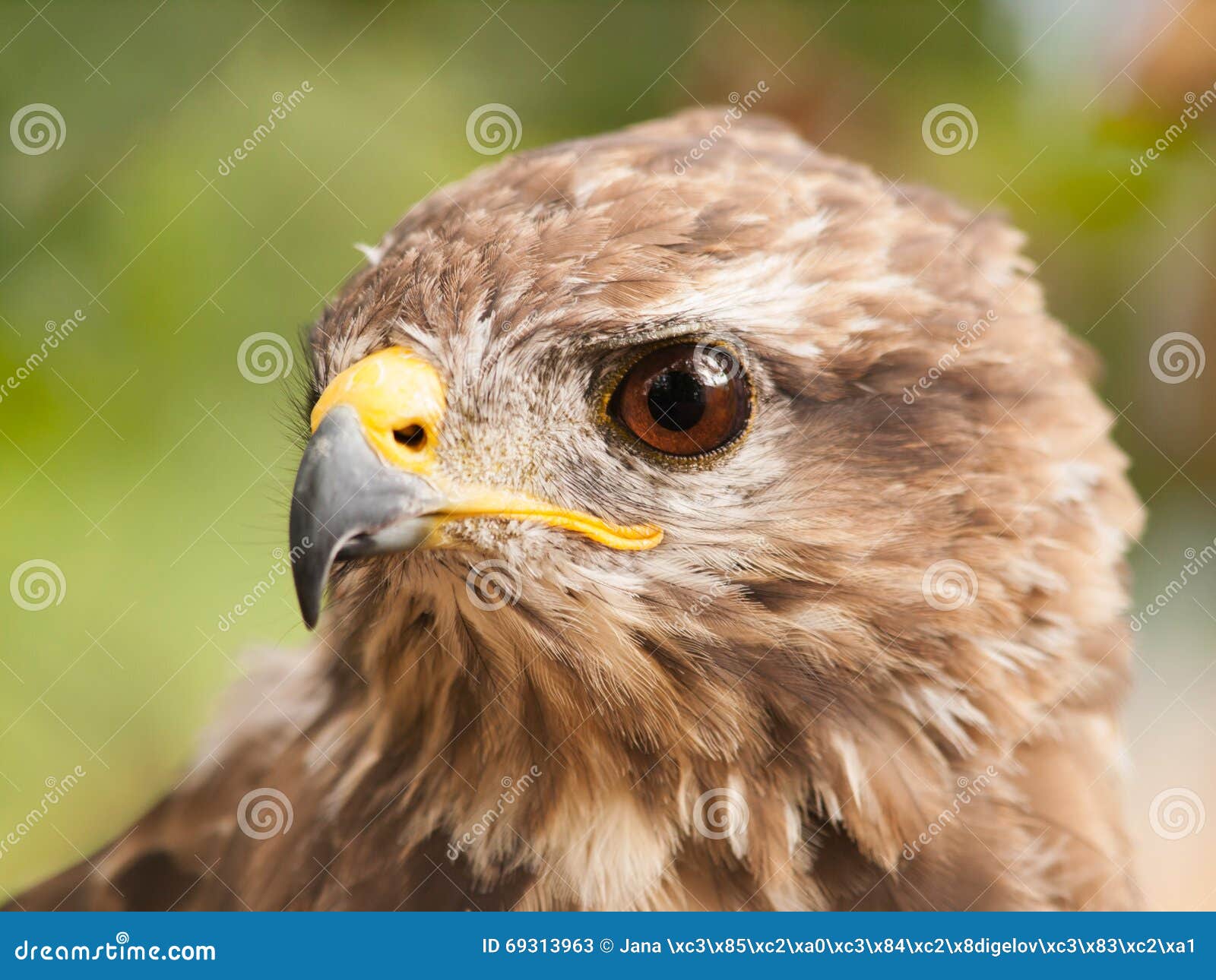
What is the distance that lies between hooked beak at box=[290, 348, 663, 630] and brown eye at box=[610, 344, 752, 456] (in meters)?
0.13

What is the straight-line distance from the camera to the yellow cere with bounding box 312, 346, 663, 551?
1520mm

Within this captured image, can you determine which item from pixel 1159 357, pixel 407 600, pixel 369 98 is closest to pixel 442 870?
pixel 407 600

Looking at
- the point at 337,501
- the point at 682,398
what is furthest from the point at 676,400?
the point at 337,501

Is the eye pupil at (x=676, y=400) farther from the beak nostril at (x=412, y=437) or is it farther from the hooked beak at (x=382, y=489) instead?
the beak nostril at (x=412, y=437)

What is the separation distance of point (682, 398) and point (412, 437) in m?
0.37

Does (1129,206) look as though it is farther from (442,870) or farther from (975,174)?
(442,870)

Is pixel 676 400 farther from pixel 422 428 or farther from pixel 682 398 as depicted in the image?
pixel 422 428

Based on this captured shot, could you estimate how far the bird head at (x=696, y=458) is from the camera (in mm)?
1551

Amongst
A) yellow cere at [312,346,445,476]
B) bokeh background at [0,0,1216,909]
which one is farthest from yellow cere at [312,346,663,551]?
bokeh background at [0,0,1216,909]

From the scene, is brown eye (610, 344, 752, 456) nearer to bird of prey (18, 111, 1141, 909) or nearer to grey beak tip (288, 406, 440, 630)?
bird of prey (18, 111, 1141, 909)

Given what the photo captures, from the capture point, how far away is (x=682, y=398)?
5.16 feet

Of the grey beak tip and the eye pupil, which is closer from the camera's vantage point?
the grey beak tip

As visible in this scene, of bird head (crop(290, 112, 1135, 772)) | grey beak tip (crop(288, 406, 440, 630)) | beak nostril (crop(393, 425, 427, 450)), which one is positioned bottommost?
grey beak tip (crop(288, 406, 440, 630))

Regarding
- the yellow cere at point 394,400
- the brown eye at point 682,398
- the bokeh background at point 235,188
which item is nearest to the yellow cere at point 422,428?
the yellow cere at point 394,400
